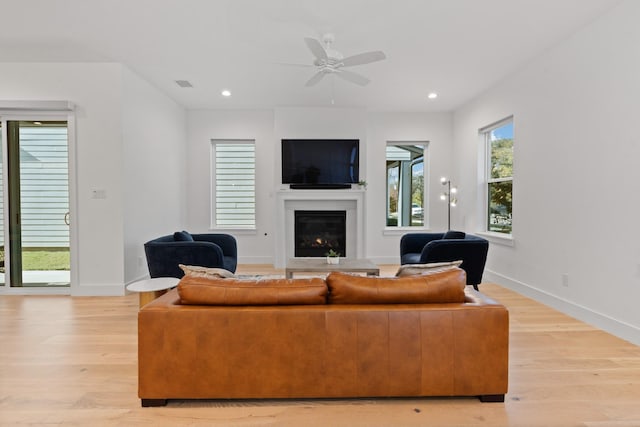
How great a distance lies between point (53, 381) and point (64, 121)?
359cm

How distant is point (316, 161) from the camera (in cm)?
679

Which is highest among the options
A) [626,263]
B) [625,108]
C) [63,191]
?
[625,108]

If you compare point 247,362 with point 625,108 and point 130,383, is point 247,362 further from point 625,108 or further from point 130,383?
point 625,108

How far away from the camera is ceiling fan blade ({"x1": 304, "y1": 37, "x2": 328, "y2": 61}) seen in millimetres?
3342

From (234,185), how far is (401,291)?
5667 mm

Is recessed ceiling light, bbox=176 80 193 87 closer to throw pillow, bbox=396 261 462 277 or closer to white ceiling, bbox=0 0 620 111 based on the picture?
white ceiling, bbox=0 0 620 111

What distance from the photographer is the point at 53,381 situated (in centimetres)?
254

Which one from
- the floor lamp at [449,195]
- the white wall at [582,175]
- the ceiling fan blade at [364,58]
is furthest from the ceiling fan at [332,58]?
the floor lamp at [449,195]

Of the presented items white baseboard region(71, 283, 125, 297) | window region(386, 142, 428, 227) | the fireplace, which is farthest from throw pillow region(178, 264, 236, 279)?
window region(386, 142, 428, 227)

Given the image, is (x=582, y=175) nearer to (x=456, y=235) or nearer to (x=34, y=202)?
(x=456, y=235)

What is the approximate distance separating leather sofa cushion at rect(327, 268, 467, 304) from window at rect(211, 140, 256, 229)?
17.5 ft

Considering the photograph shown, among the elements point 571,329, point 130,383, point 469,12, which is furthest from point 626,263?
point 130,383

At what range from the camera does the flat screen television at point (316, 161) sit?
6.79 metres

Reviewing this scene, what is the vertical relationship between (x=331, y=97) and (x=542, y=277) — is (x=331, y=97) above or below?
above
